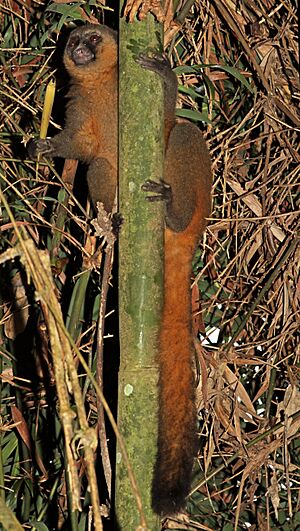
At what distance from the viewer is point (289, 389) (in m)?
2.40

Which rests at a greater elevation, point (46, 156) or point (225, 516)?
point (46, 156)

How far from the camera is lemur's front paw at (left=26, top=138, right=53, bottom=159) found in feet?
7.97

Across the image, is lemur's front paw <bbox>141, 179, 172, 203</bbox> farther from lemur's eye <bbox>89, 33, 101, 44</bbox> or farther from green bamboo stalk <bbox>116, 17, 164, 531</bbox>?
lemur's eye <bbox>89, 33, 101, 44</bbox>

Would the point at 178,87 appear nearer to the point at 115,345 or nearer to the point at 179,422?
the point at 115,345

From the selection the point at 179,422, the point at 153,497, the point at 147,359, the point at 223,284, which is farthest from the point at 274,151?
the point at 153,497

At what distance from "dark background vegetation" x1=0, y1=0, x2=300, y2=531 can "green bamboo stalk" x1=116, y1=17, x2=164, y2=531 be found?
2.19 feet

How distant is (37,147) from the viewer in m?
2.43

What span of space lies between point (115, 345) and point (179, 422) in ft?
1.78

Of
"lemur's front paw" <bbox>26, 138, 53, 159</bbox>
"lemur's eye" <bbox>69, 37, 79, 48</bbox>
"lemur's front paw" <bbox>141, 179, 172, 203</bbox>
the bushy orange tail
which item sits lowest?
Answer: the bushy orange tail

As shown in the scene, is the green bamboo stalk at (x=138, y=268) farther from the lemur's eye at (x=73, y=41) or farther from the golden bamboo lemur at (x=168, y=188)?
the lemur's eye at (x=73, y=41)

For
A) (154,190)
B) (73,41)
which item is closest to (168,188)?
(154,190)

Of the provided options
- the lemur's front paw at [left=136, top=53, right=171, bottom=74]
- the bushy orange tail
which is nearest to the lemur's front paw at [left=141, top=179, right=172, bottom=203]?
the lemur's front paw at [left=136, top=53, right=171, bottom=74]

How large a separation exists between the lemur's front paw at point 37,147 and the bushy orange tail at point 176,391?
1.60 feet

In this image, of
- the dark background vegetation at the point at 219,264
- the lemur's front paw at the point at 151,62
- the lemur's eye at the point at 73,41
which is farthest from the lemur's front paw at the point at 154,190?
the lemur's eye at the point at 73,41
